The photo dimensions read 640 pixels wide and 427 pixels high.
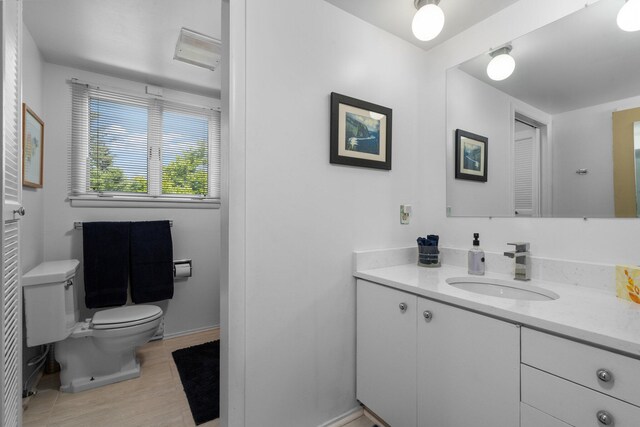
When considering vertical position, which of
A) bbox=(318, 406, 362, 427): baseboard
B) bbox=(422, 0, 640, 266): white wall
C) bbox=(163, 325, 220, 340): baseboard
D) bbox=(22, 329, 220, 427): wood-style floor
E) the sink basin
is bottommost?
bbox=(22, 329, 220, 427): wood-style floor

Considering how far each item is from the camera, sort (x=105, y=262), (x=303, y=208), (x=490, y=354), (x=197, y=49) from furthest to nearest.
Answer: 1. (x=105, y=262)
2. (x=197, y=49)
3. (x=303, y=208)
4. (x=490, y=354)

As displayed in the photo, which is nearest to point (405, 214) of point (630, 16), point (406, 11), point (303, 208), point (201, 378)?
point (303, 208)

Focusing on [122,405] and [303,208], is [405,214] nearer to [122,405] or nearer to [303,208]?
[303,208]

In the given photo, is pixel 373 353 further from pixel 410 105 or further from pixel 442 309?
pixel 410 105

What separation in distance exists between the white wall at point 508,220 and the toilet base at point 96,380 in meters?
2.30

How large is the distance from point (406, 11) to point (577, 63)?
2.79 ft

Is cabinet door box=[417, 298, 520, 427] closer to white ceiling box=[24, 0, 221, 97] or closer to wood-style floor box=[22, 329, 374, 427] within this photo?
wood-style floor box=[22, 329, 374, 427]

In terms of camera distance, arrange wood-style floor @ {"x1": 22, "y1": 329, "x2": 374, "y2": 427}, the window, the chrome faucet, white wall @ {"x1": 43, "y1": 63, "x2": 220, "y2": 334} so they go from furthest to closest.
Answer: the window → white wall @ {"x1": 43, "y1": 63, "x2": 220, "y2": 334} → wood-style floor @ {"x1": 22, "y1": 329, "x2": 374, "y2": 427} → the chrome faucet

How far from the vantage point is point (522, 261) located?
1.35 metres

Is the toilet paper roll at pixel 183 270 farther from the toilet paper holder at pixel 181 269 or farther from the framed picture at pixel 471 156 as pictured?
the framed picture at pixel 471 156

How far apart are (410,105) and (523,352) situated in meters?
1.47

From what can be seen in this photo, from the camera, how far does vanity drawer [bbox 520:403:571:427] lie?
0.81 m

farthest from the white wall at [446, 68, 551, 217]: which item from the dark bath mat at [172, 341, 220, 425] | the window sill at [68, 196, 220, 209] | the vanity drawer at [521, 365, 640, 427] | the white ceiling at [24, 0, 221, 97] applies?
A: the window sill at [68, 196, 220, 209]

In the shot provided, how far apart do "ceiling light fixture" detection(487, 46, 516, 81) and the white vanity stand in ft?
3.51
